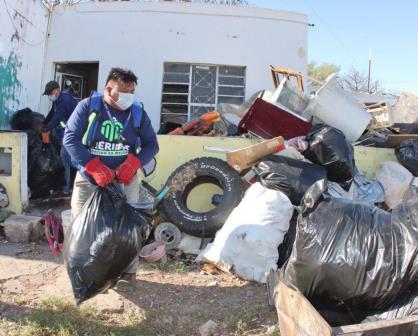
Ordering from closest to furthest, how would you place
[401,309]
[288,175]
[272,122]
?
[401,309], [288,175], [272,122]

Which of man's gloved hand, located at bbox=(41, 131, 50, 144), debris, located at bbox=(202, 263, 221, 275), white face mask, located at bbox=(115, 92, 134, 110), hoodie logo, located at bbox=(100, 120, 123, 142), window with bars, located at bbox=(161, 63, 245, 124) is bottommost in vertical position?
debris, located at bbox=(202, 263, 221, 275)

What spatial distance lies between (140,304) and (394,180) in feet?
10.9

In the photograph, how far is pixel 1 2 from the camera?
6.88 m

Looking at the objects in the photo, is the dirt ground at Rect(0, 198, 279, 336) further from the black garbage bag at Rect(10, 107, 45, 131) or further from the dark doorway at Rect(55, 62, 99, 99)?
the dark doorway at Rect(55, 62, 99, 99)

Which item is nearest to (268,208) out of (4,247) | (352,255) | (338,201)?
(338,201)

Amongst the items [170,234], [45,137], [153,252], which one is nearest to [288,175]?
[170,234]

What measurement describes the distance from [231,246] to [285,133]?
214 cm

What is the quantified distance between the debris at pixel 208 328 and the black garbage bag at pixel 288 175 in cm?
168

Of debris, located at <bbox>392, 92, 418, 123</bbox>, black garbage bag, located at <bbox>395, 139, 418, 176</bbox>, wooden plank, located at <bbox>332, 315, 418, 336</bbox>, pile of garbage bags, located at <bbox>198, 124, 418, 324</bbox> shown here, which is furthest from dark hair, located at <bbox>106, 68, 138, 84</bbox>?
debris, located at <bbox>392, 92, 418, 123</bbox>

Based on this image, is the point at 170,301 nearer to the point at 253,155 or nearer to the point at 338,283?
the point at 338,283

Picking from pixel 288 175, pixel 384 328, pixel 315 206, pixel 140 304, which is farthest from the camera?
pixel 288 175

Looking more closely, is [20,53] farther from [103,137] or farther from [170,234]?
[103,137]

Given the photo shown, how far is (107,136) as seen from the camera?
3.42m

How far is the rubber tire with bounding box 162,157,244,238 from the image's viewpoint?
462 centimetres
